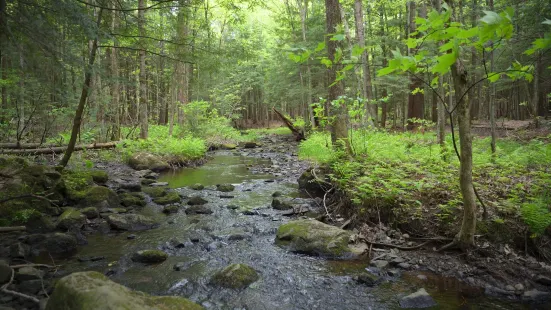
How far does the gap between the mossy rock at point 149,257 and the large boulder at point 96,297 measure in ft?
6.64

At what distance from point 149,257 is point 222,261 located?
1.28m

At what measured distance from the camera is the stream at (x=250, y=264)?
4.09m

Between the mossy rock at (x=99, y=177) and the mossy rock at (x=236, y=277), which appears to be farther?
the mossy rock at (x=99, y=177)

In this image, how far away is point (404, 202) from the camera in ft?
19.1

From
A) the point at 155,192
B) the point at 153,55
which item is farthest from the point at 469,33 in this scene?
the point at 153,55

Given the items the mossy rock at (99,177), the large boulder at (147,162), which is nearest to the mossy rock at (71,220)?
the mossy rock at (99,177)

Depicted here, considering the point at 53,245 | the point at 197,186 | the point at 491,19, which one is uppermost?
the point at 491,19

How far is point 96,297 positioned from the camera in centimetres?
283

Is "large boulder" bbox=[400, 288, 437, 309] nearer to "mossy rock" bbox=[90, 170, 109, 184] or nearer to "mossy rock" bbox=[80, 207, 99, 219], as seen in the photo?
"mossy rock" bbox=[80, 207, 99, 219]

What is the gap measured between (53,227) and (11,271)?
254cm

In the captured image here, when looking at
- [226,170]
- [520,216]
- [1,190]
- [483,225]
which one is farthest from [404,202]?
[226,170]

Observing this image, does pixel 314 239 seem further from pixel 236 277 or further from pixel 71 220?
pixel 71 220

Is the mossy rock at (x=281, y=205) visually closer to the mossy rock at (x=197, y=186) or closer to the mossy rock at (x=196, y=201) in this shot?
the mossy rock at (x=196, y=201)

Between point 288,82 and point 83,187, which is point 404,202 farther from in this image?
point 288,82
